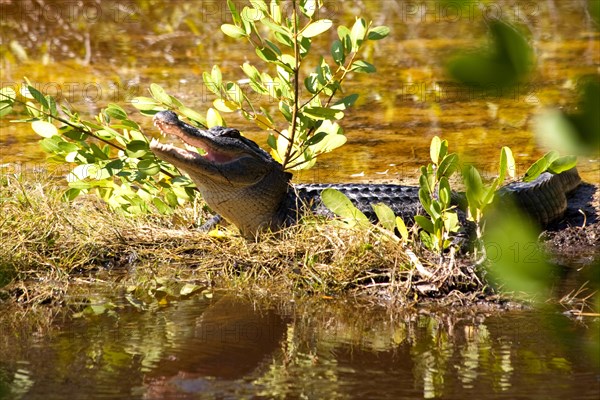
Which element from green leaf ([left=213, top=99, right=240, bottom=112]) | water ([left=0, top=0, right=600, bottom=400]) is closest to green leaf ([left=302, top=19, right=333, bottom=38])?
water ([left=0, top=0, right=600, bottom=400])

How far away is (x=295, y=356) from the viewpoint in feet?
10.8

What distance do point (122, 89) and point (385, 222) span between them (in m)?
4.67

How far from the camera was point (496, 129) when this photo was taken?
7242 millimetres

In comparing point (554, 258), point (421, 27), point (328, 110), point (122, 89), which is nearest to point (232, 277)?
point (328, 110)

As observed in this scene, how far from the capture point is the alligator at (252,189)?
15.7 feet

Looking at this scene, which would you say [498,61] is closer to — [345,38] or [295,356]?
[295,356]

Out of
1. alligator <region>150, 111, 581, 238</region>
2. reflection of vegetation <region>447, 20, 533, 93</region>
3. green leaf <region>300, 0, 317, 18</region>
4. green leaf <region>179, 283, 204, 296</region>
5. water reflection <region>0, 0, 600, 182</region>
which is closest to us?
reflection of vegetation <region>447, 20, 533, 93</region>

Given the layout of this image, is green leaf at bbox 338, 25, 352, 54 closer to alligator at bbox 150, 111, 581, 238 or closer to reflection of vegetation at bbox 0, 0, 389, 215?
reflection of vegetation at bbox 0, 0, 389, 215

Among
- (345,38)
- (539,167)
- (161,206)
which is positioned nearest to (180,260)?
(161,206)

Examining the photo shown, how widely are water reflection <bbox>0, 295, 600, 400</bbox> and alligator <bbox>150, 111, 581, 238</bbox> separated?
37.8 inches

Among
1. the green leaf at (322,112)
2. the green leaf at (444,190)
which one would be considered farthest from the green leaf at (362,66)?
the green leaf at (444,190)

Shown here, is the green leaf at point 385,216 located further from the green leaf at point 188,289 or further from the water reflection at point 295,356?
the green leaf at point 188,289

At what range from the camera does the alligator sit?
4.78 m

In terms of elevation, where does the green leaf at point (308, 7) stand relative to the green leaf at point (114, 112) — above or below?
above
